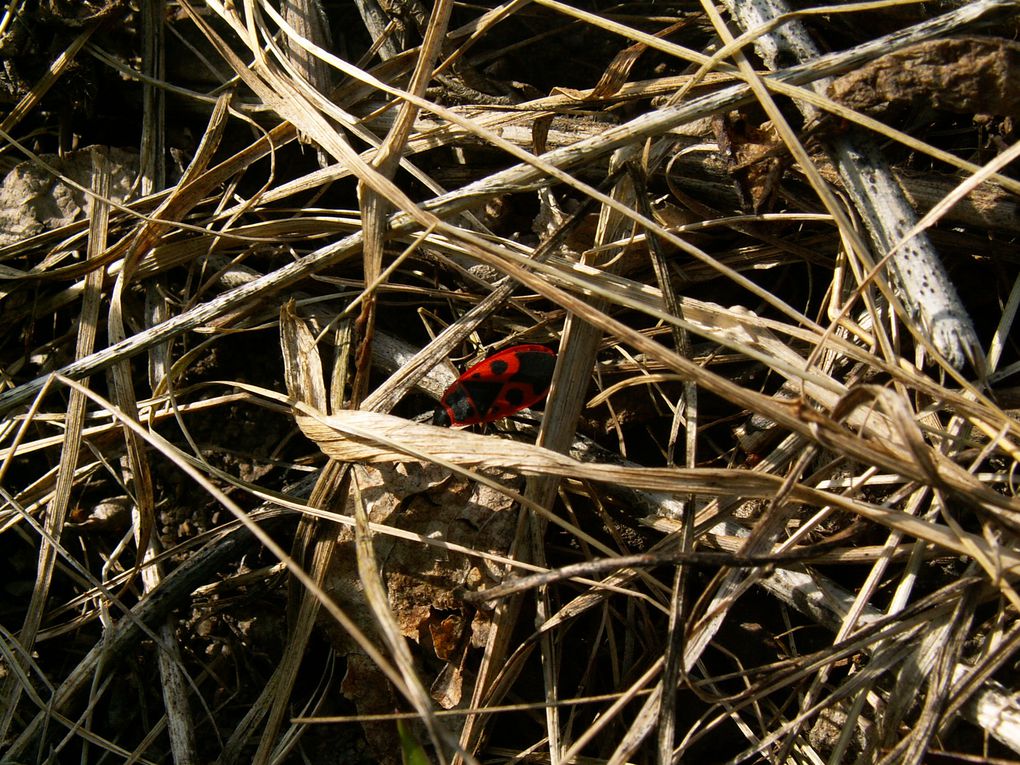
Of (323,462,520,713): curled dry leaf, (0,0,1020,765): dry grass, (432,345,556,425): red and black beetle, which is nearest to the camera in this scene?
(0,0,1020,765): dry grass

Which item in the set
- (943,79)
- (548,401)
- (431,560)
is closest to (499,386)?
(548,401)

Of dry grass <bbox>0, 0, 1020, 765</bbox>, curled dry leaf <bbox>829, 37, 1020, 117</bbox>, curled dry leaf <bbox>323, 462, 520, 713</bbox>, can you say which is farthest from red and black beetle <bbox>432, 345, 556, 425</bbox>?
curled dry leaf <bbox>829, 37, 1020, 117</bbox>

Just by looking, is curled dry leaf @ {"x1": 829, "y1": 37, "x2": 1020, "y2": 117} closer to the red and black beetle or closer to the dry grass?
the dry grass

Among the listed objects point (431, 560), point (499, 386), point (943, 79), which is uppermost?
point (943, 79)

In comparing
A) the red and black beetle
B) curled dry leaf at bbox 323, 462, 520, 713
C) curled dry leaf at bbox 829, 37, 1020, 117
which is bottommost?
curled dry leaf at bbox 323, 462, 520, 713

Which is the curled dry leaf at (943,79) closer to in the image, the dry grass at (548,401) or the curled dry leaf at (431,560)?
the dry grass at (548,401)

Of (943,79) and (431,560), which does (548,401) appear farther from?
(943,79)

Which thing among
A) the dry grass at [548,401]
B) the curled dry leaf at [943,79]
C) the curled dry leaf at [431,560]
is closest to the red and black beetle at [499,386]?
the dry grass at [548,401]

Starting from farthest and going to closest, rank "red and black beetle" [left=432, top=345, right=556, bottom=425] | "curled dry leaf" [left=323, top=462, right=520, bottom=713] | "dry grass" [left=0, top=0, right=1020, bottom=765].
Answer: "red and black beetle" [left=432, top=345, right=556, bottom=425] < "curled dry leaf" [left=323, top=462, right=520, bottom=713] < "dry grass" [left=0, top=0, right=1020, bottom=765]
